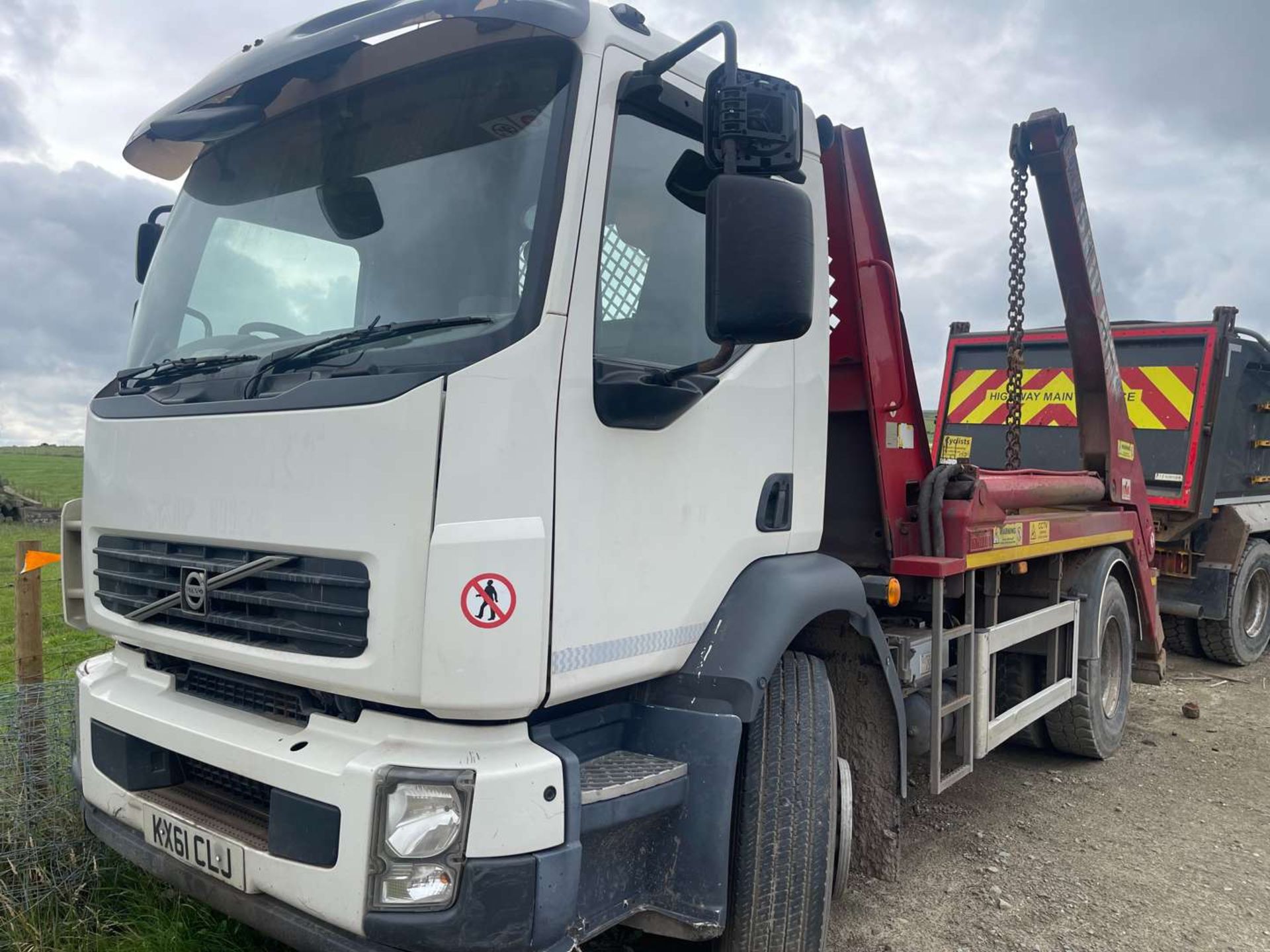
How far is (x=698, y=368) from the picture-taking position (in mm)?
2441

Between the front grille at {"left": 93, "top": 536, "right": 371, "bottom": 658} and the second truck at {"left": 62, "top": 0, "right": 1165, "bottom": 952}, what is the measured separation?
0.01 meters

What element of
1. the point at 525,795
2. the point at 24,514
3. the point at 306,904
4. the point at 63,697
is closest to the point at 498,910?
the point at 525,795

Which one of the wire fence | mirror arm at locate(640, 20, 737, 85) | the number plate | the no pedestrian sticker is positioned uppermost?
mirror arm at locate(640, 20, 737, 85)

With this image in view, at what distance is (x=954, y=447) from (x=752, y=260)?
6.44 m

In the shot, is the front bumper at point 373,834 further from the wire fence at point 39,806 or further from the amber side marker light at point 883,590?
the amber side marker light at point 883,590

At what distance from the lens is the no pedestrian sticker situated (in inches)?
77.5

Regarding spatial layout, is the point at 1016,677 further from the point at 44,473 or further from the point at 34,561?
the point at 44,473

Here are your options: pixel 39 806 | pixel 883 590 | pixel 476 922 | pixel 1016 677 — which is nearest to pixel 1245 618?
pixel 1016 677

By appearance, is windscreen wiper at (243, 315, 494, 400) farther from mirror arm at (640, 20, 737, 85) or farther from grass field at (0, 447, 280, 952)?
grass field at (0, 447, 280, 952)

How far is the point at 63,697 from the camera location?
3684 millimetres

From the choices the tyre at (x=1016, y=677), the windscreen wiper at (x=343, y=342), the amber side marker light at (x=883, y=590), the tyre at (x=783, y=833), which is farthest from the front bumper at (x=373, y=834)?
the tyre at (x=1016, y=677)

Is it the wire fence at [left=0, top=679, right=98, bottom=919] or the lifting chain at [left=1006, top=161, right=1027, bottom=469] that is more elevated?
A: the lifting chain at [left=1006, top=161, right=1027, bottom=469]

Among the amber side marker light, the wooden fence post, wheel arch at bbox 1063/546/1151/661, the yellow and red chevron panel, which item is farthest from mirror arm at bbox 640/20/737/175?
the yellow and red chevron panel

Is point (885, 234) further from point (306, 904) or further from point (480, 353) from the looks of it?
point (306, 904)
